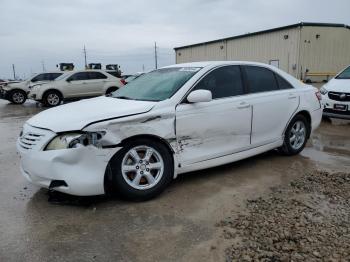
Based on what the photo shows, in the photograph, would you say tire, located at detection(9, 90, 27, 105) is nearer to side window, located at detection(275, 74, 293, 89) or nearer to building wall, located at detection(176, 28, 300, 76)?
building wall, located at detection(176, 28, 300, 76)

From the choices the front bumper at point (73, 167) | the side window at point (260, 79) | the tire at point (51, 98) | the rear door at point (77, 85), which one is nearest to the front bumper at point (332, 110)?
the side window at point (260, 79)

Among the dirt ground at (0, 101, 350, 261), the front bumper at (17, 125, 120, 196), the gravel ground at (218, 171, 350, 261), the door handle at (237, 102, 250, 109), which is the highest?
the door handle at (237, 102, 250, 109)

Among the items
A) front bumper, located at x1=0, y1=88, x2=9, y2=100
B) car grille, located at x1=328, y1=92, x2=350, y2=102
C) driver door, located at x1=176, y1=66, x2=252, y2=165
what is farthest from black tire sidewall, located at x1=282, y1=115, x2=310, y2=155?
front bumper, located at x1=0, y1=88, x2=9, y2=100

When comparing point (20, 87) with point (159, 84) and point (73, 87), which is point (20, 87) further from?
point (159, 84)

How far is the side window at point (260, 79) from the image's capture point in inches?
199

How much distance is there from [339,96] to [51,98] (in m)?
12.1

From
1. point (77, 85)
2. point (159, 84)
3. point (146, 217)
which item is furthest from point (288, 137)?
point (77, 85)

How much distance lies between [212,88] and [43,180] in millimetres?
2351

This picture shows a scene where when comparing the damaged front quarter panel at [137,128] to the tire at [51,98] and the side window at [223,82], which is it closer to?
the side window at [223,82]

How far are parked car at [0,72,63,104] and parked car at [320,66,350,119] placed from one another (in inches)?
509

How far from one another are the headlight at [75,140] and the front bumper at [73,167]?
0.16 feet

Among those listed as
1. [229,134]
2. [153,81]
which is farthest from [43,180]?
[229,134]

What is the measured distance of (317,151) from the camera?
6.18 metres

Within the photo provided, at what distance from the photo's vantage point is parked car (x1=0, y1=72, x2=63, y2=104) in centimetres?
1750
